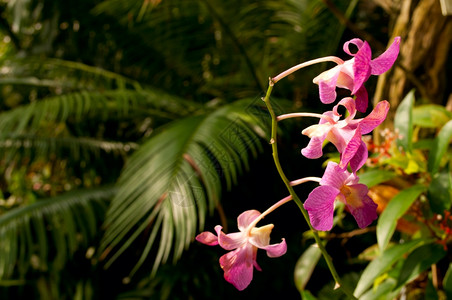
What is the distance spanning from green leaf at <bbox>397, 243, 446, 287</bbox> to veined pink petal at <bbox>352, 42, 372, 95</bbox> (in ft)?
1.35

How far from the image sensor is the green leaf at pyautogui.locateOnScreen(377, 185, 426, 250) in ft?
1.84

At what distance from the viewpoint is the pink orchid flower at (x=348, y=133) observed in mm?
261

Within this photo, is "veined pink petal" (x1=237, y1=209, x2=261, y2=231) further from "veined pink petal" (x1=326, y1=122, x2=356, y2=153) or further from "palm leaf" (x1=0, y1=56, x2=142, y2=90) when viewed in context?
"palm leaf" (x1=0, y1=56, x2=142, y2=90)

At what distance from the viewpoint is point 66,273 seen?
164 centimetres

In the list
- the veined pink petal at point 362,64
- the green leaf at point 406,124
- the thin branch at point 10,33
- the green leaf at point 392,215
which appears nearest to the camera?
the veined pink petal at point 362,64

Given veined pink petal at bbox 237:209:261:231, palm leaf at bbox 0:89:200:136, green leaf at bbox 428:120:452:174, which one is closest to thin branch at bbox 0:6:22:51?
palm leaf at bbox 0:89:200:136

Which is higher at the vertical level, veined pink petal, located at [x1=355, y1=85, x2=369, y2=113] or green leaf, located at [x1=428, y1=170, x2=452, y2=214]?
veined pink petal, located at [x1=355, y1=85, x2=369, y2=113]

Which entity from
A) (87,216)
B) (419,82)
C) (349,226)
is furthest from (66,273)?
(419,82)

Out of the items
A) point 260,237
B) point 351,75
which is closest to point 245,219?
point 260,237

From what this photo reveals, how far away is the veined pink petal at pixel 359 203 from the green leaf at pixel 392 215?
11.0 inches

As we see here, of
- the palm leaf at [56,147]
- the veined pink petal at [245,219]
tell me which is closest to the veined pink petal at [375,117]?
the veined pink petal at [245,219]

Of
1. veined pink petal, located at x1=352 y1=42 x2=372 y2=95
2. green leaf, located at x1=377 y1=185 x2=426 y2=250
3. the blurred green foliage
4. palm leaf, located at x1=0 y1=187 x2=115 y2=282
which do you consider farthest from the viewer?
palm leaf, located at x1=0 y1=187 x2=115 y2=282

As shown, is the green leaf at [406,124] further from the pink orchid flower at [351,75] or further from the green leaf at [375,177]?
the pink orchid flower at [351,75]

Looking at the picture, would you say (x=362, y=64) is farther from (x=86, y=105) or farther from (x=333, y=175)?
(x=86, y=105)
